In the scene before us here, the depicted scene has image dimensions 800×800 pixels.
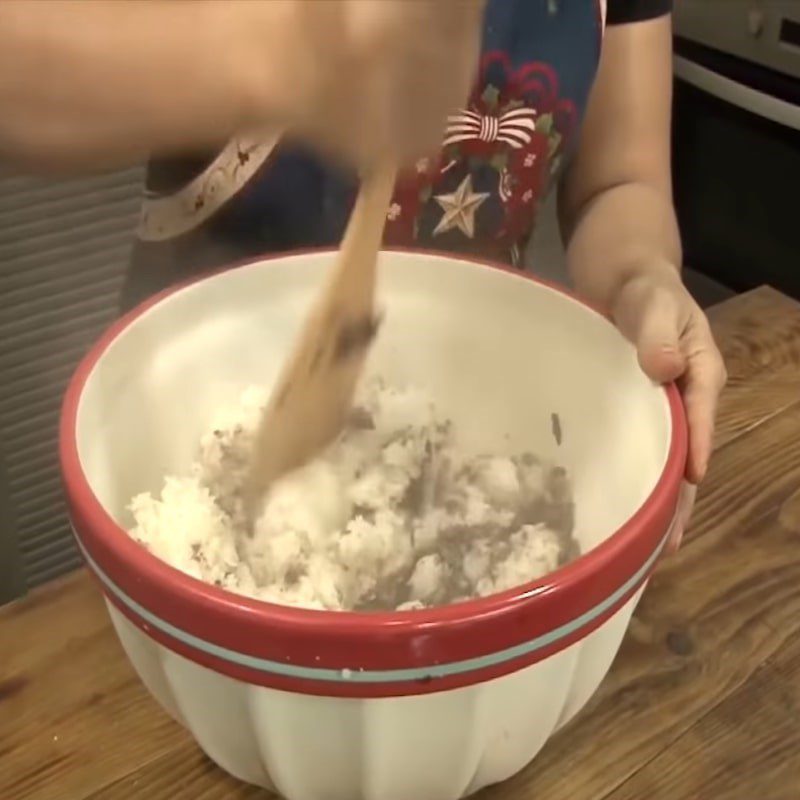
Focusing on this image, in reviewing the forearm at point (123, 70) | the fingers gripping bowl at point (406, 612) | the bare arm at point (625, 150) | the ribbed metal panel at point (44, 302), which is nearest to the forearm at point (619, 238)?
the bare arm at point (625, 150)

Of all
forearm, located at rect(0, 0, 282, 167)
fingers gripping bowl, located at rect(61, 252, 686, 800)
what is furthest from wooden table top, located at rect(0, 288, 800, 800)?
forearm, located at rect(0, 0, 282, 167)

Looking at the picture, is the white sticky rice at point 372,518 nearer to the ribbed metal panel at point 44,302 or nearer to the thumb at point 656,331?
the thumb at point 656,331

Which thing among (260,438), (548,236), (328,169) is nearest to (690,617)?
(260,438)

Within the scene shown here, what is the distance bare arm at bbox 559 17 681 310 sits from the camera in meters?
0.77

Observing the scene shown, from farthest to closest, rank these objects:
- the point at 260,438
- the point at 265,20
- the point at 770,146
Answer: the point at 770,146
the point at 260,438
the point at 265,20

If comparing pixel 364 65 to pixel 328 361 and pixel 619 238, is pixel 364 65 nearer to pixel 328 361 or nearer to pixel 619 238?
pixel 328 361

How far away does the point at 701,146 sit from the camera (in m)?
1.32

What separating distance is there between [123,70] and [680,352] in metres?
0.30

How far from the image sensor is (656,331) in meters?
0.54

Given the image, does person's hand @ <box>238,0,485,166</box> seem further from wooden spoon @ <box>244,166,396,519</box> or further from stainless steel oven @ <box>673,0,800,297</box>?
stainless steel oven @ <box>673,0,800,297</box>

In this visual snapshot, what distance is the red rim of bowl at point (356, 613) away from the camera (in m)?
0.39

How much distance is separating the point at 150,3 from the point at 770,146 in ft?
3.26

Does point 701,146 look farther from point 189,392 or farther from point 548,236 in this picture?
point 189,392

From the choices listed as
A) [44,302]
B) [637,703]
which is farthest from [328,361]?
[44,302]
